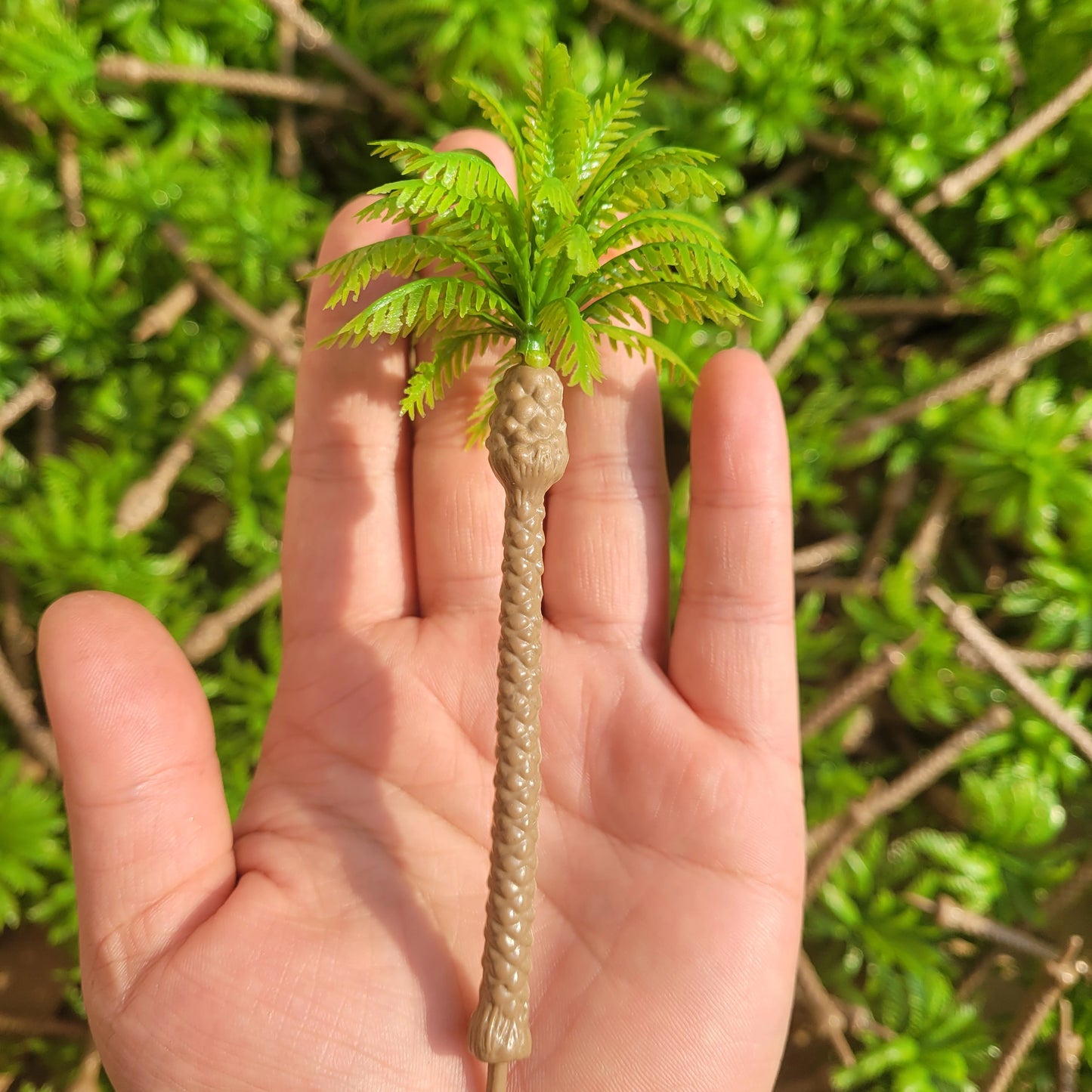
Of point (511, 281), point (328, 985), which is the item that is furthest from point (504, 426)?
point (328, 985)

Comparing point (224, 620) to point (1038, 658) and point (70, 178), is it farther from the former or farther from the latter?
point (1038, 658)

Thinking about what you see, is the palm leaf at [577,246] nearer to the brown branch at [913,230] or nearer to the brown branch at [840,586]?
the brown branch at [913,230]

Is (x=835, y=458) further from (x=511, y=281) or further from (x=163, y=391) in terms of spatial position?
(x=163, y=391)

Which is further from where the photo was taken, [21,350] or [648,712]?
[21,350]

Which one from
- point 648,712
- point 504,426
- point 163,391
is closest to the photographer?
point 504,426

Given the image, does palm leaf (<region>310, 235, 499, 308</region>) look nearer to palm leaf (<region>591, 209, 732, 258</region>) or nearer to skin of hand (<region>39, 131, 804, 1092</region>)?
palm leaf (<region>591, 209, 732, 258</region>)

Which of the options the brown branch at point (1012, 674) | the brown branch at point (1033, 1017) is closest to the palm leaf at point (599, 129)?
the brown branch at point (1012, 674)

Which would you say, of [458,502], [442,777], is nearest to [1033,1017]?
[442,777]

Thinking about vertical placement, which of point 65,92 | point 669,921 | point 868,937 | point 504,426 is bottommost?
point 868,937
